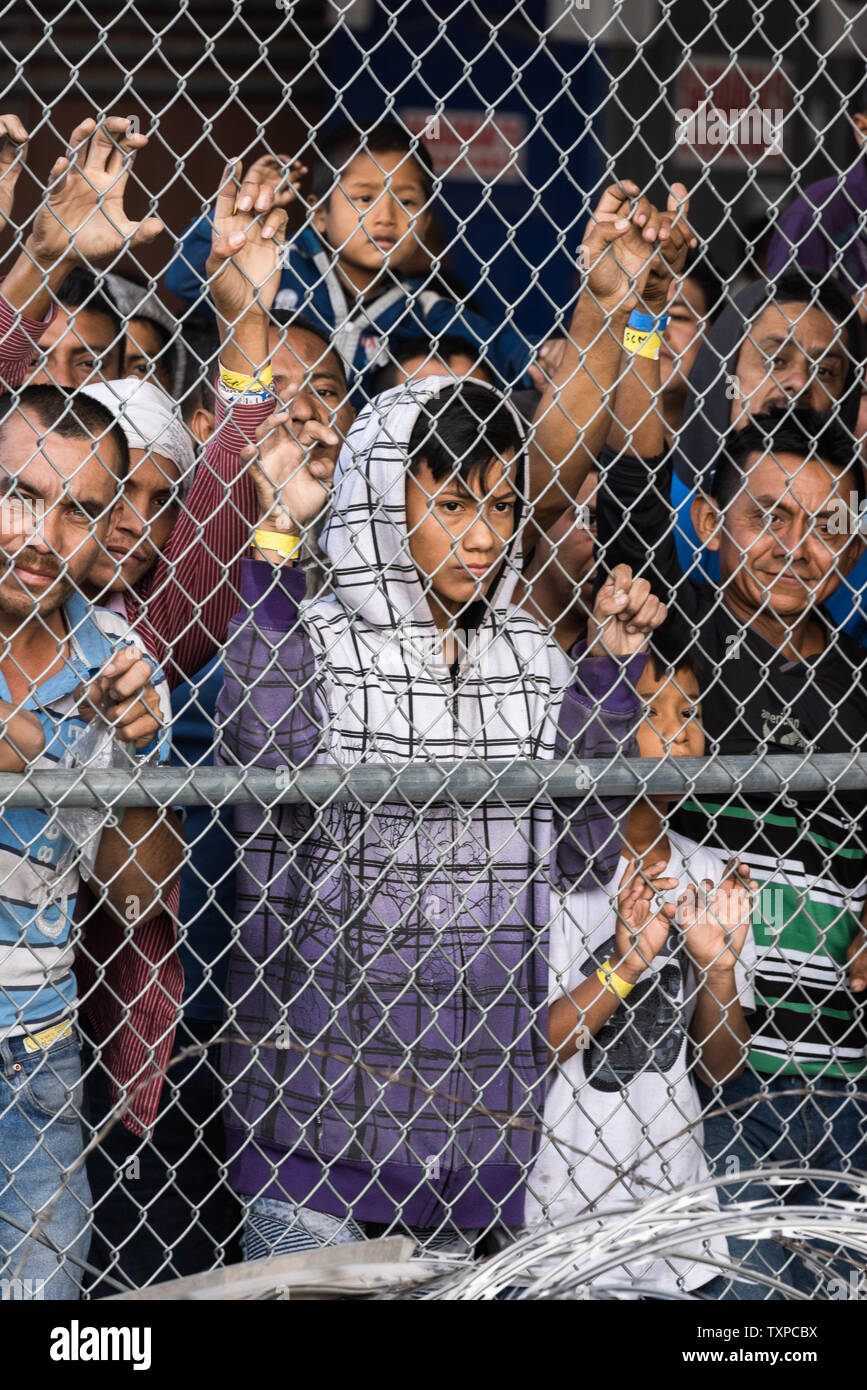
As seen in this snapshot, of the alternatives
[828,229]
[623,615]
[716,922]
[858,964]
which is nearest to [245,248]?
[623,615]

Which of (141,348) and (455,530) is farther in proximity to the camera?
(141,348)

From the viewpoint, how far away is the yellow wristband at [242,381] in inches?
92.8

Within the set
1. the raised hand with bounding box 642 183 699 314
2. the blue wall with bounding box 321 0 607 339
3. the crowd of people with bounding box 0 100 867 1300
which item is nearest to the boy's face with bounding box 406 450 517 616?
the crowd of people with bounding box 0 100 867 1300

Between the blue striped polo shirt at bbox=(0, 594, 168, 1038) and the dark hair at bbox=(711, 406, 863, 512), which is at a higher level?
the dark hair at bbox=(711, 406, 863, 512)

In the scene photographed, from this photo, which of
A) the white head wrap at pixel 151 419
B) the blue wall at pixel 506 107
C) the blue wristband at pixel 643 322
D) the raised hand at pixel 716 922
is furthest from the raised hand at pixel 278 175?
the blue wall at pixel 506 107

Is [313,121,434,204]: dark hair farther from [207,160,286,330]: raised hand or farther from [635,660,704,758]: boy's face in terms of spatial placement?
[635,660,704,758]: boy's face

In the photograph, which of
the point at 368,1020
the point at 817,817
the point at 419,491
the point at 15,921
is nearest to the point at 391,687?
the point at 419,491

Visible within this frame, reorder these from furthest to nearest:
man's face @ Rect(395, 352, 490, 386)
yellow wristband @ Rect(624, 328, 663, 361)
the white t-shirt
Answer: man's face @ Rect(395, 352, 490, 386), yellow wristband @ Rect(624, 328, 663, 361), the white t-shirt

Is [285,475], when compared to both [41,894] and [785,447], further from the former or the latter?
[785,447]

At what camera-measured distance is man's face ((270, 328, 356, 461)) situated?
A: 2.84 metres

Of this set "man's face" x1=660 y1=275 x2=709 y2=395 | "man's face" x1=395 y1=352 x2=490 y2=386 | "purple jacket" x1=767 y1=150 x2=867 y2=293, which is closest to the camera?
"man's face" x1=395 y1=352 x2=490 y2=386

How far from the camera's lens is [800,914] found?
2.76 meters

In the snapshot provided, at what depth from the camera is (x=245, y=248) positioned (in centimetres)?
229

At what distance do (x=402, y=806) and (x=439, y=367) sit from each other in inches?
39.2
